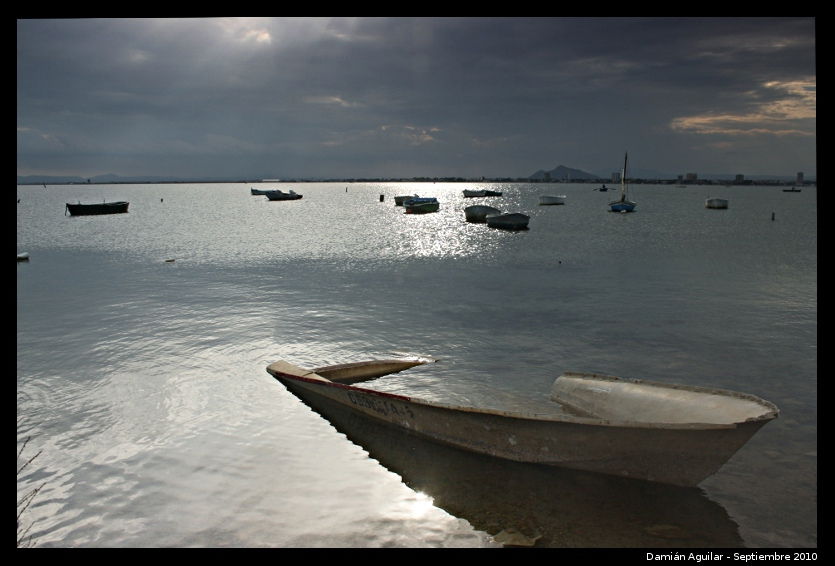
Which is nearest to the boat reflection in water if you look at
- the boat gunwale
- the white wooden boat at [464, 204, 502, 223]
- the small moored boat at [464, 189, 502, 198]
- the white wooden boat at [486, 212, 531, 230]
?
the boat gunwale

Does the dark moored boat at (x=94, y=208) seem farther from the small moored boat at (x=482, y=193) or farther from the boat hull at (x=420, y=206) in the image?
the small moored boat at (x=482, y=193)

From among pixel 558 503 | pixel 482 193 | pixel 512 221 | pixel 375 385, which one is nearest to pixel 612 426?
pixel 558 503

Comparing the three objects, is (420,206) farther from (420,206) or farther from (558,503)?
(558,503)

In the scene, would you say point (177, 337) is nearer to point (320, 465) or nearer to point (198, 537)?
point (320, 465)

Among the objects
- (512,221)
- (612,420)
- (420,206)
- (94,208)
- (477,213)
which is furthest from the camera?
(420,206)

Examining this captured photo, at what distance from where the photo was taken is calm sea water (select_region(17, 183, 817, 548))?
834cm

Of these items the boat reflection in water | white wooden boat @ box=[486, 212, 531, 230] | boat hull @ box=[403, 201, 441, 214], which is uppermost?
boat hull @ box=[403, 201, 441, 214]

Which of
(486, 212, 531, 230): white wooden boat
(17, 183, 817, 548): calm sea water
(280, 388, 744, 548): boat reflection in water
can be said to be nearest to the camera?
(280, 388, 744, 548): boat reflection in water

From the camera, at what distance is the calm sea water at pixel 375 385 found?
8.34 metres

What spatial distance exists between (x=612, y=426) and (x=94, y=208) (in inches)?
4309

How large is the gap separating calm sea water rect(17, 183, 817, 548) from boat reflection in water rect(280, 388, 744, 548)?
0.03 metres

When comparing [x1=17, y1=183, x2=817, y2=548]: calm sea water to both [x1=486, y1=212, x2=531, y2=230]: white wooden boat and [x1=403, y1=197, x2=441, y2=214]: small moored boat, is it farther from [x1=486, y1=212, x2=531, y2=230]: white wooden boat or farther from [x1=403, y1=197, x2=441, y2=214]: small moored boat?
[x1=403, y1=197, x2=441, y2=214]: small moored boat

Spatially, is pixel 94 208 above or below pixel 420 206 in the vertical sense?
above

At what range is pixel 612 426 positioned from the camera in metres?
8.57
